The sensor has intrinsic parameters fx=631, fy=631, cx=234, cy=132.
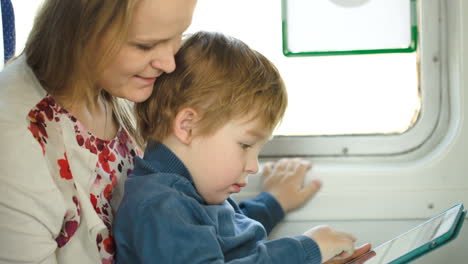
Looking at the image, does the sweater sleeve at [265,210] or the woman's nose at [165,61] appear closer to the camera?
the woman's nose at [165,61]

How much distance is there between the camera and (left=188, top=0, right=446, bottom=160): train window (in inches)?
62.9

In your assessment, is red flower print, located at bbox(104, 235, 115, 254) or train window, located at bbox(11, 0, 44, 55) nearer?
red flower print, located at bbox(104, 235, 115, 254)

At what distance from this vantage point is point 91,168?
1.23 meters

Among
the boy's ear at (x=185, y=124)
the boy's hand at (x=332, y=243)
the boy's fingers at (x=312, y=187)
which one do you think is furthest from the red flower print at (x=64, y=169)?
the boy's fingers at (x=312, y=187)

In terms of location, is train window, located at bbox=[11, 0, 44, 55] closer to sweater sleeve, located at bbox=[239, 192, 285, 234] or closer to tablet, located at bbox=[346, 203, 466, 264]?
sweater sleeve, located at bbox=[239, 192, 285, 234]

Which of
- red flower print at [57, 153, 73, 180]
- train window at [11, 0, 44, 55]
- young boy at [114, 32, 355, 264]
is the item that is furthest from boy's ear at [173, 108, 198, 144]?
train window at [11, 0, 44, 55]

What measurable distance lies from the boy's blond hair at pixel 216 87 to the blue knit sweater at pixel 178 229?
89 mm

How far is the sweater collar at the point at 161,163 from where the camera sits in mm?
1228

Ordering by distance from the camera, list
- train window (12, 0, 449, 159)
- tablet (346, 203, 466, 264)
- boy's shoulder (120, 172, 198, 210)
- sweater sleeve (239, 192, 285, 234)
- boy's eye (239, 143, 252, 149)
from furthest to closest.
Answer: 1. train window (12, 0, 449, 159)
2. sweater sleeve (239, 192, 285, 234)
3. boy's eye (239, 143, 252, 149)
4. boy's shoulder (120, 172, 198, 210)
5. tablet (346, 203, 466, 264)

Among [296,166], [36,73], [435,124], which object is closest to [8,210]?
[36,73]

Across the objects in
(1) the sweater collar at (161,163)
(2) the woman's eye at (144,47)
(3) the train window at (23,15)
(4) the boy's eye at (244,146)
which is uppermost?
(3) the train window at (23,15)

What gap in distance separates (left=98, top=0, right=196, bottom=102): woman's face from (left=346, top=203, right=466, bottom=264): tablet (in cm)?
51

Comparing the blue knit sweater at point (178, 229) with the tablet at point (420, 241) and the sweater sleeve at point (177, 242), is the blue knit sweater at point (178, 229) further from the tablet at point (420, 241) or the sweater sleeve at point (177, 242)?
the tablet at point (420, 241)

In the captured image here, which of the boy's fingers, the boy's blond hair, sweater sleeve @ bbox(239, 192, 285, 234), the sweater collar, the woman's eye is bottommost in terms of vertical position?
sweater sleeve @ bbox(239, 192, 285, 234)
